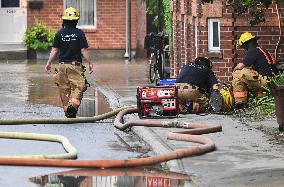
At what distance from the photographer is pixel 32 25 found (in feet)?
130

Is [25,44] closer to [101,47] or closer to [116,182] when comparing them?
[101,47]

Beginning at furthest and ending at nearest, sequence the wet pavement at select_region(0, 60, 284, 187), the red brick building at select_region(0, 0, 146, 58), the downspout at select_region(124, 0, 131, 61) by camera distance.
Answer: the red brick building at select_region(0, 0, 146, 58) → the downspout at select_region(124, 0, 131, 61) → the wet pavement at select_region(0, 60, 284, 187)

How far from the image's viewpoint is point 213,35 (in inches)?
845

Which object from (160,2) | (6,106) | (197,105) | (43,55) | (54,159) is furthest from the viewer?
(43,55)

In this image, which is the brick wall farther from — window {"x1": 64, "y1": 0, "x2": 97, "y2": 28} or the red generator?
the red generator

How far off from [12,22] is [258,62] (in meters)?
22.8

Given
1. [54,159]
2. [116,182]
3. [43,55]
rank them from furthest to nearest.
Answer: [43,55] < [54,159] < [116,182]

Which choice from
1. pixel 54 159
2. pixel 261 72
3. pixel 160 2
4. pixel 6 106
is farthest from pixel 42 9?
pixel 54 159

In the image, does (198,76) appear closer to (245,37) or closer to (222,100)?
(222,100)

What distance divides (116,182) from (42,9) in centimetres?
2971

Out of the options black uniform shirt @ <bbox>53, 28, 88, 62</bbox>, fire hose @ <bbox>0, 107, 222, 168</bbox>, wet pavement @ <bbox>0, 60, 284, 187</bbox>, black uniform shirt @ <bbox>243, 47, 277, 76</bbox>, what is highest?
black uniform shirt @ <bbox>53, 28, 88, 62</bbox>

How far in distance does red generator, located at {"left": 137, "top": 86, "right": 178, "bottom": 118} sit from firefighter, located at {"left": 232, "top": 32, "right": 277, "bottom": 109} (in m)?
1.41

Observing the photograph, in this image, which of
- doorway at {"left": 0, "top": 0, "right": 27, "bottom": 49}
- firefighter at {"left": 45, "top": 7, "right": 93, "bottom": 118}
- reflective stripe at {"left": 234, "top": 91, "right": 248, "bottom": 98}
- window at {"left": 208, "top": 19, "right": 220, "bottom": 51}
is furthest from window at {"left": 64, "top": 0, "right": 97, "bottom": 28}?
reflective stripe at {"left": 234, "top": 91, "right": 248, "bottom": 98}

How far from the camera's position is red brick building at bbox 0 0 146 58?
131 ft
